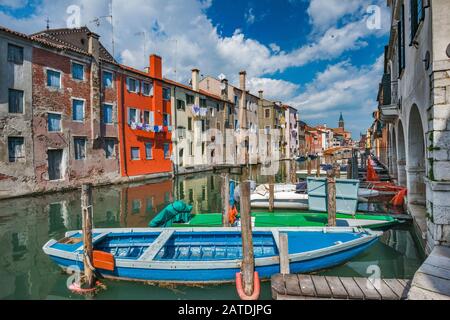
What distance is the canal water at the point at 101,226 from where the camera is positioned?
6.33 metres

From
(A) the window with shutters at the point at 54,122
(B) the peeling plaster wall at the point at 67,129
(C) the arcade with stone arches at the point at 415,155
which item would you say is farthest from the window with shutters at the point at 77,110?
(C) the arcade with stone arches at the point at 415,155

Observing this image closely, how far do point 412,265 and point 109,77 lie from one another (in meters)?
23.5

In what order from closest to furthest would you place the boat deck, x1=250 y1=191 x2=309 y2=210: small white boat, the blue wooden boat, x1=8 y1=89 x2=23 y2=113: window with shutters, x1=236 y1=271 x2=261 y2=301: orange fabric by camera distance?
the boat deck
x1=236 y1=271 x2=261 y2=301: orange fabric
the blue wooden boat
x1=250 y1=191 x2=309 y2=210: small white boat
x1=8 y1=89 x2=23 y2=113: window with shutters

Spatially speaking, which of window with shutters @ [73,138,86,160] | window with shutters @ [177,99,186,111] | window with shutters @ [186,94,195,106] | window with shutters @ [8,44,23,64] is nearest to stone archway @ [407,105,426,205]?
window with shutters @ [73,138,86,160]

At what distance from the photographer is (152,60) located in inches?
1085

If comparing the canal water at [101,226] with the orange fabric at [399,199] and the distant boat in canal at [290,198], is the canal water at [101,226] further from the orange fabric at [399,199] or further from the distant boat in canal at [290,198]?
the distant boat in canal at [290,198]

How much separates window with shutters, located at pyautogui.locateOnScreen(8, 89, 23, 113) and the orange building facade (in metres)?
7.55

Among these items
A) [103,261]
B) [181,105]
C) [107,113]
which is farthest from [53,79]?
[103,261]

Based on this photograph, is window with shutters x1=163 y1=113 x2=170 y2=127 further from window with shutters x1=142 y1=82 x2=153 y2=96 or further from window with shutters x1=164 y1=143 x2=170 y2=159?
window with shutters x1=142 y1=82 x2=153 y2=96

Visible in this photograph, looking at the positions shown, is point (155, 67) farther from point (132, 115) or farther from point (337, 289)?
point (337, 289)

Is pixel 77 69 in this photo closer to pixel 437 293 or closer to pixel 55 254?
pixel 55 254

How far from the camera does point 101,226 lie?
11.8m

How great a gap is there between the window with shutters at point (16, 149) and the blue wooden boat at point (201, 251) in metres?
12.0

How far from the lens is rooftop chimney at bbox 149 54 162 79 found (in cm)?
2755
